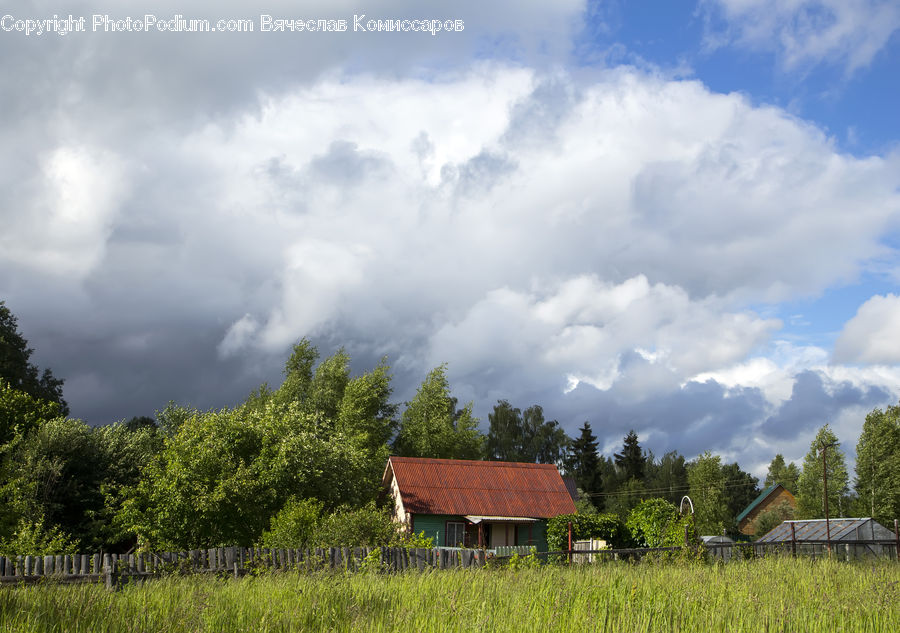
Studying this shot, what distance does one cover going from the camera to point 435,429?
55.2 meters

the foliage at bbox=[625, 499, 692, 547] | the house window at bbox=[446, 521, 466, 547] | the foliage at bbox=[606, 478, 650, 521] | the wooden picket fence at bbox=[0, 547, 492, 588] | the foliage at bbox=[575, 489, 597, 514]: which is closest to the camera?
the wooden picket fence at bbox=[0, 547, 492, 588]

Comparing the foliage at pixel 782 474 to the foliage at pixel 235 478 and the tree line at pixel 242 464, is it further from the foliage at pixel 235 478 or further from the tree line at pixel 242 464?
the foliage at pixel 235 478

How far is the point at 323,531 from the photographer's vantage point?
1756 centimetres

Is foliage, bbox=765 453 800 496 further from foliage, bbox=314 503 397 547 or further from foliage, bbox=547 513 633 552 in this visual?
foliage, bbox=314 503 397 547

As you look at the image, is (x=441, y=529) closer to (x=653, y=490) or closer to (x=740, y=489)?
(x=653, y=490)

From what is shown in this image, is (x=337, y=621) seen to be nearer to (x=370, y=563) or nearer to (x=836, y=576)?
(x=370, y=563)

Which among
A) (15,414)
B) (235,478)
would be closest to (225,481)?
(235,478)

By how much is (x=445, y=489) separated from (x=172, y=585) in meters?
31.6

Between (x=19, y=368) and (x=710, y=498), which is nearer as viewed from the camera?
(x=19, y=368)

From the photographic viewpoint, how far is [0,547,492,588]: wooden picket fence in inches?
488

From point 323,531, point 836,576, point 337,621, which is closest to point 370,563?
point 323,531

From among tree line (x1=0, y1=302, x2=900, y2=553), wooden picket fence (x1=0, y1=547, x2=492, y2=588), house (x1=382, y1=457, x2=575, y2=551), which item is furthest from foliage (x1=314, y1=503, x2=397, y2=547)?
house (x1=382, y1=457, x2=575, y2=551)

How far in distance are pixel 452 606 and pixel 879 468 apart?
56307 mm

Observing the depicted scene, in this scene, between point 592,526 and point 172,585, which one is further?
point 592,526
